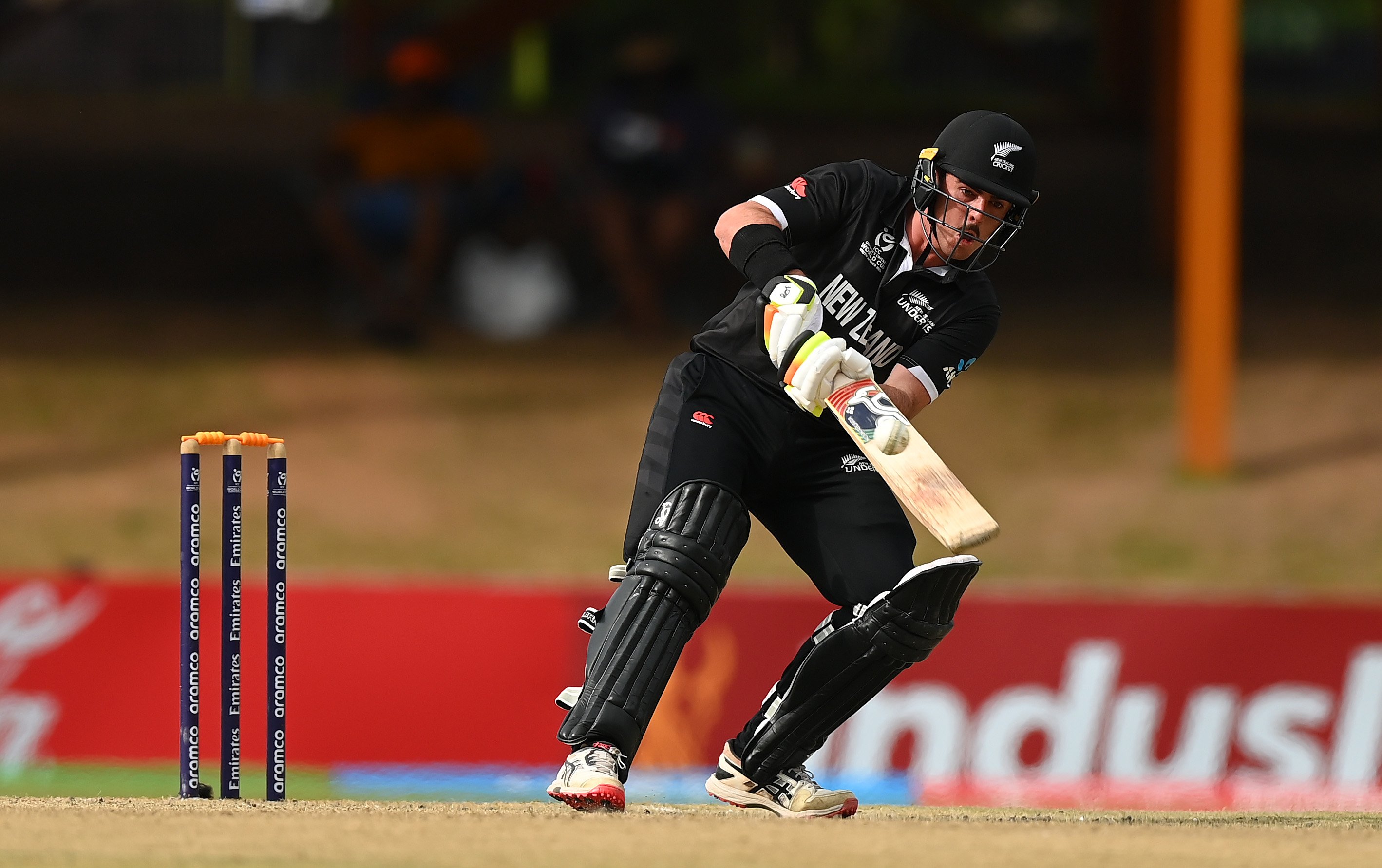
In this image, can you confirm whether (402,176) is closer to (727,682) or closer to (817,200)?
(727,682)

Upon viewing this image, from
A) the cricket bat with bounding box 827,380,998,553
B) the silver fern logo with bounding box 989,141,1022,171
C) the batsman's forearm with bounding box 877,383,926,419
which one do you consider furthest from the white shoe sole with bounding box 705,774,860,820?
the silver fern logo with bounding box 989,141,1022,171

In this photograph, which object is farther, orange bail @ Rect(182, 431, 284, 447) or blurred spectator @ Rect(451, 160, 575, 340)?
blurred spectator @ Rect(451, 160, 575, 340)

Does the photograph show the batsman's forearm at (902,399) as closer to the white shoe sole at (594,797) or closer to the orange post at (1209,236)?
the white shoe sole at (594,797)

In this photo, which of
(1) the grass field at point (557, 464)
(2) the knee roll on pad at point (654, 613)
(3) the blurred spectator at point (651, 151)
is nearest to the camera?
(2) the knee roll on pad at point (654, 613)

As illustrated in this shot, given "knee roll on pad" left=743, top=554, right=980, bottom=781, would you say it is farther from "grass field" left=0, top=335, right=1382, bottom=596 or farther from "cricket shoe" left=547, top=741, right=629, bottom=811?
"grass field" left=0, top=335, right=1382, bottom=596

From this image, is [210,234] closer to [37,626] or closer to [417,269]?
[417,269]

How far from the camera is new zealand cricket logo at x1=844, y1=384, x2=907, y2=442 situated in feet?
13.3

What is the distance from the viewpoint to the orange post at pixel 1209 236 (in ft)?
34.6

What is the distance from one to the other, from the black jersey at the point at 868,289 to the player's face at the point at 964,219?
102 millimetres

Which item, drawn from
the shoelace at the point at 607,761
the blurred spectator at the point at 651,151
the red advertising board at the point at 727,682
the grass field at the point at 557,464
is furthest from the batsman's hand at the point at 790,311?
the blurred spectator at the point at 651,151

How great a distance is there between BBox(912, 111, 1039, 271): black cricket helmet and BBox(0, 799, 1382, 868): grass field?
1.38 meters

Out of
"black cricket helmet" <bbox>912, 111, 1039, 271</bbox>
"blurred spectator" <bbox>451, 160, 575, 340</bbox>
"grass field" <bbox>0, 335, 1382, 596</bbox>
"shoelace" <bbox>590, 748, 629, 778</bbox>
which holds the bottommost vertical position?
"shoelace" <bbox>590, 748, 629, 778</bbox>

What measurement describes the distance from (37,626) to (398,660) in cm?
149

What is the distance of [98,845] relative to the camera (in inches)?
136
